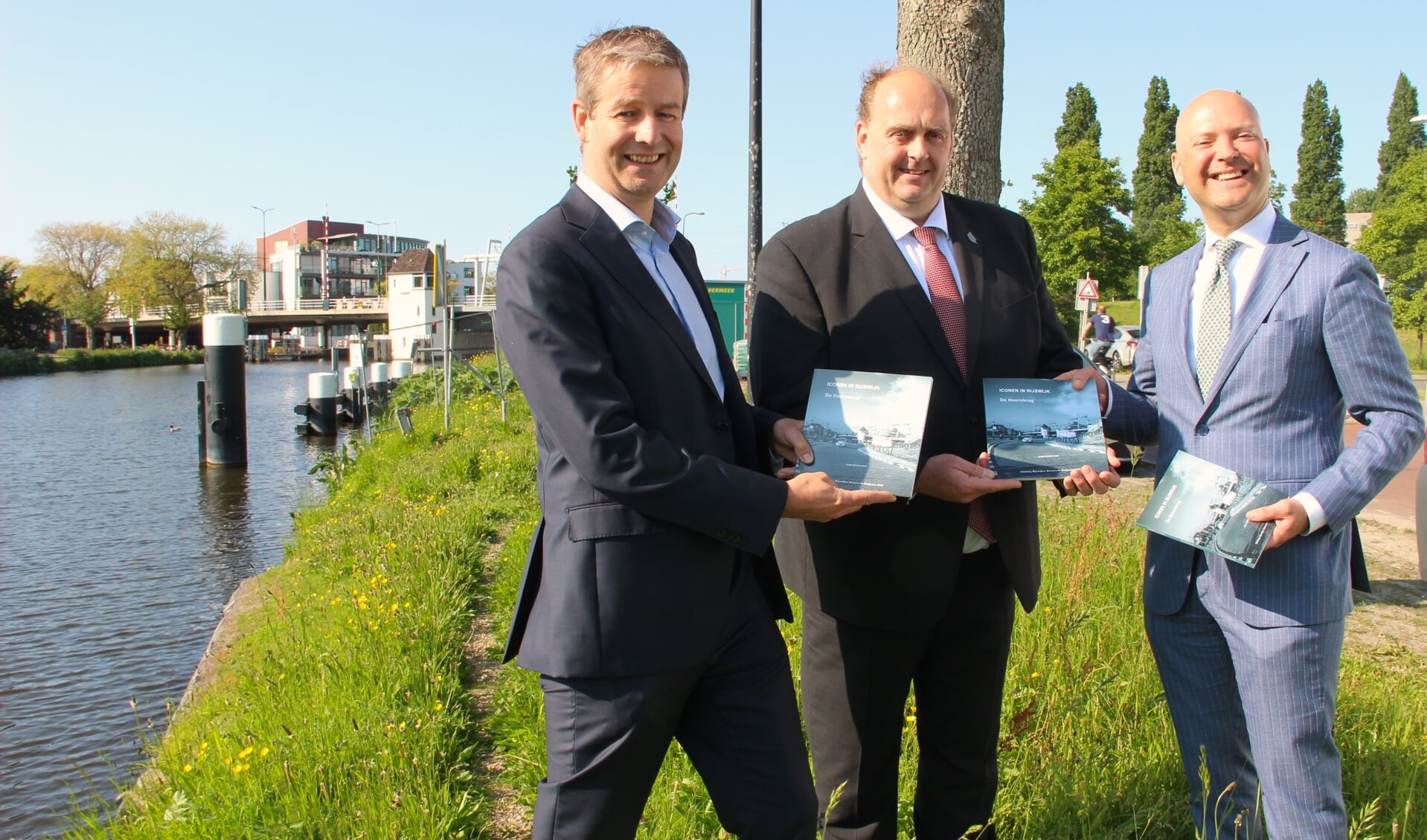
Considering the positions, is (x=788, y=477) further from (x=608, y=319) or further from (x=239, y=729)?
(x=239, y=729)

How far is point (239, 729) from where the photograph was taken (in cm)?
402

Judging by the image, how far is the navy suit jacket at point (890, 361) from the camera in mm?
2656

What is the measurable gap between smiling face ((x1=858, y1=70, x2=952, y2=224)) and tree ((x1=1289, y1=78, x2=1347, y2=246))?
79.2 metres

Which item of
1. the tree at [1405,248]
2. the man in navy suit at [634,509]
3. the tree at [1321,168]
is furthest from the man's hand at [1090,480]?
the tree at [1321,168]

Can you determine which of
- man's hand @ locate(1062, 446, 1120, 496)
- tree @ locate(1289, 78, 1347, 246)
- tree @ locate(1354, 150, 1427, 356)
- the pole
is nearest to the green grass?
man's hand @ locate(1062, 446, 1120, 496)

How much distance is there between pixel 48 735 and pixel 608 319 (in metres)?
6.12

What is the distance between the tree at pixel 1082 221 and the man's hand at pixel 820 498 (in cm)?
5449

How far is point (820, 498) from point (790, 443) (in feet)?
0.90

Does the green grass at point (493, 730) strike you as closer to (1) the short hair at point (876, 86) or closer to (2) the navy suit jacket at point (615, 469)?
(2) the navy suit jacket at point (615, 469)

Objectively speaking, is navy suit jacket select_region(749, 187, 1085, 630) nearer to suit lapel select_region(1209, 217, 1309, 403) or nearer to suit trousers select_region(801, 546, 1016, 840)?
suit trousers select_region(801, 546, 1016, 840)

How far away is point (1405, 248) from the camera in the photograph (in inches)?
1235

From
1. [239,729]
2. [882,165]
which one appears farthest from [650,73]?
[239,729]

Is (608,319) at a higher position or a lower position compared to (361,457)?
higher

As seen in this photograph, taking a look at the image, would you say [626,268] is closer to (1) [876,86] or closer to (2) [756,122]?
(1) [876,86]
